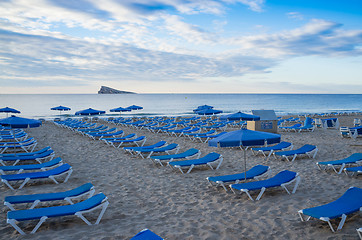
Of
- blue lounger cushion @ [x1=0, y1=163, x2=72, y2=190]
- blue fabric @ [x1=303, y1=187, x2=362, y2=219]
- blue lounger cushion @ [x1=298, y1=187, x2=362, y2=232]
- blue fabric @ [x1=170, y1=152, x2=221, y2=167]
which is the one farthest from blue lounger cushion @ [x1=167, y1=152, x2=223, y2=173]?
blue fabric @ [x1=303, y1=187, x2=362, y2=219]

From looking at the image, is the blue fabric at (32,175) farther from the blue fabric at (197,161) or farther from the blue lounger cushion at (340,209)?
the blue lounger cushion at (340,209)

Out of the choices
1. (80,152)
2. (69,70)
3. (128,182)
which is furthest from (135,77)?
(128,182)

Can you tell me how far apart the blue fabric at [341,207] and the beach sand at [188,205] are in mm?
212

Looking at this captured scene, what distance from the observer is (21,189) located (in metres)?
5.59

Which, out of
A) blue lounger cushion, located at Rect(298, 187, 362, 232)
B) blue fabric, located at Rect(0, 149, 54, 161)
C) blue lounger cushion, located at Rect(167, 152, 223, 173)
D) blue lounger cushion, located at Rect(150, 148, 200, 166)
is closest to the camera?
blue lounger cushion, located at Rect(298, 187, 362, 232)

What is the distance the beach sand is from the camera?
11.7 ft

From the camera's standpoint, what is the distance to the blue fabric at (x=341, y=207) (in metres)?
3.50

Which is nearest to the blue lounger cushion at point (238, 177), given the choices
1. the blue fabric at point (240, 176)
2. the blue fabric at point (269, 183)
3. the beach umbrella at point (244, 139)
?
the blue fabric at point (240, 176)

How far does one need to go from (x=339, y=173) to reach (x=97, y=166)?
6.01 metres

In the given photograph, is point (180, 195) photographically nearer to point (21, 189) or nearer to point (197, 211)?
point (197, 211)

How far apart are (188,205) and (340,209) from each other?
2.20 meters

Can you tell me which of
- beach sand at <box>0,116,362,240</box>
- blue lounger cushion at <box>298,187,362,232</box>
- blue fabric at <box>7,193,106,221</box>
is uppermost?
blue lounger cushion at <box>298,187,362,232</box>

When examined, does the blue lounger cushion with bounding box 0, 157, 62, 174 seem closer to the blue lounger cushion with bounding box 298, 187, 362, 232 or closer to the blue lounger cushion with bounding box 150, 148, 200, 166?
the blue lounger cushion with bounding box 150, 148, 200, 166

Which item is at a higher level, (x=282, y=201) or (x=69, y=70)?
(x=69, y=70)
